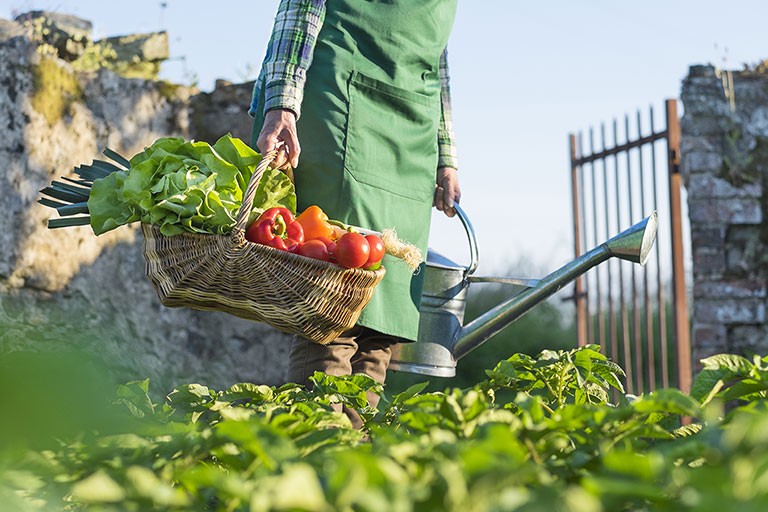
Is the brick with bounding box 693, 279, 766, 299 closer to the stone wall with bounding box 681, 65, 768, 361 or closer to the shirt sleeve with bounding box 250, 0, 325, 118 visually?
the stone wall with bounding box 681, 65, 768, 361

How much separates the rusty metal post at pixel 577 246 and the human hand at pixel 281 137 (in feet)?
11.5

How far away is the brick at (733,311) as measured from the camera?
498 cm

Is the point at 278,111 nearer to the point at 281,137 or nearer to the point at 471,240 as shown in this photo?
the point at 281,137

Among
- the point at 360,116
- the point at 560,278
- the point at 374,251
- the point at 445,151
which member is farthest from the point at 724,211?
the point at 374,251

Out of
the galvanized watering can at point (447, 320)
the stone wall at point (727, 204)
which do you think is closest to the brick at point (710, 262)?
the stone wall at point (727, 204)

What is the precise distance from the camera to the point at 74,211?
1.94 meters

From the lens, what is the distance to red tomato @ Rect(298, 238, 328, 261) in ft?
5.81

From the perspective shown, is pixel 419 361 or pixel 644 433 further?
pixel 419 361

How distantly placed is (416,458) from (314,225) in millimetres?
1395

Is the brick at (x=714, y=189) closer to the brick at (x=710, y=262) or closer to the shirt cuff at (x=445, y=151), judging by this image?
the brick at (x=710, y=262)

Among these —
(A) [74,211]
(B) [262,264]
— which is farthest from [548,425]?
(A) [74,211]

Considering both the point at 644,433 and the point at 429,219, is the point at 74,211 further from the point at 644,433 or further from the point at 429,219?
the point at 644,433

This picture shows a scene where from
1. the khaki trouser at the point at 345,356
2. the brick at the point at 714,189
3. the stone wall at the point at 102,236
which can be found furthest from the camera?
the brick at the point at 714,189

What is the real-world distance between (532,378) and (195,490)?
69 cm
